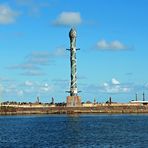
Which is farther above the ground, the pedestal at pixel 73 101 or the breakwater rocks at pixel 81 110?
the pedestal at pixel 73 101

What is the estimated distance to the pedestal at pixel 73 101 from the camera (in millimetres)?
173125

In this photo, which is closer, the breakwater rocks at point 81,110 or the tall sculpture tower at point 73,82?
the tall sculpture tower at point 73,82

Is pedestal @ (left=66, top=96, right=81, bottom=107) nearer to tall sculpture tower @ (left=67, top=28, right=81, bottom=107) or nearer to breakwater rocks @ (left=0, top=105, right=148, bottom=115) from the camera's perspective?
tall sculpture tower @ (left=67, top=28, right=81, bottom=107)

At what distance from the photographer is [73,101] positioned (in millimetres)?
173250

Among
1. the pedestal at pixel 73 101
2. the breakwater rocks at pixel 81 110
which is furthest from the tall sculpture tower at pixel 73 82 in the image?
the breakwater rocks at pixel 81 110

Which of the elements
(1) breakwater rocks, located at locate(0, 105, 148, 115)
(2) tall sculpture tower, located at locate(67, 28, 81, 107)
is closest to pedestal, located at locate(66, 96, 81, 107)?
(2) tall sculpture tower, located at locate(67, 28, 81, 107)

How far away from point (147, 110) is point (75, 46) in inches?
1420

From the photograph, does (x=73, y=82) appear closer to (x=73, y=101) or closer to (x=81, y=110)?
(x=73, y=101)

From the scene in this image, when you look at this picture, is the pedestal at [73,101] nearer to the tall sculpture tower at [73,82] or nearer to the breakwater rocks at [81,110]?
the tall sculpture tower at [73,82]

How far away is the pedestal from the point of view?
17312cm

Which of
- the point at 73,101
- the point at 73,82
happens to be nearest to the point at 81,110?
the point at 73,101

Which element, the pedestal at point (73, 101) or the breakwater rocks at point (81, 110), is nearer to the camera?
the pedestal at point (73, 101)

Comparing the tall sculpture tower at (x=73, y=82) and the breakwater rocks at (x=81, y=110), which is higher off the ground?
the tall sculpture tower at (x=73, y=82)

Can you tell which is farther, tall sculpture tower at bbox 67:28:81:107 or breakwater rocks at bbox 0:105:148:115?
breakwater rocks at bbox 0:105:148:115
